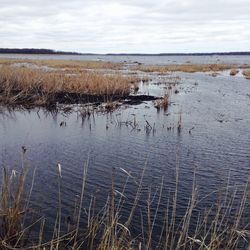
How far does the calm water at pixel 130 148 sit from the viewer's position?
1089 centimetres

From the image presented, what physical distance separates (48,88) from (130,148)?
40.6 ft

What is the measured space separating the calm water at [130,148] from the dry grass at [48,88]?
2265mm

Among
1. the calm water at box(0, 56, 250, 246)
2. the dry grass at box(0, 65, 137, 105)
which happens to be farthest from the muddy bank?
the calm water at box(0, 56, 250, 246)

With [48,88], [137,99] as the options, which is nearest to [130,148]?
[48,88]

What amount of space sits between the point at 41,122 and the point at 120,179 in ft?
30.5

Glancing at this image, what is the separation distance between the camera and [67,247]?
23.5 feet

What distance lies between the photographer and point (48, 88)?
25.8 metres

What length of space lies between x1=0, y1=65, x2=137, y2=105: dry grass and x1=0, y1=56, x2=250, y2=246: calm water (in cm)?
227

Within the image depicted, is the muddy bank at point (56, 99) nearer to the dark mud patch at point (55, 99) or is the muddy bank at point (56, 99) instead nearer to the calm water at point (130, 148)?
the dark mud patch at point (55, 99)

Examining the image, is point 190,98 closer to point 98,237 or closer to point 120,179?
point 120,179

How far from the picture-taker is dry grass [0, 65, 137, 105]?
80.4ft

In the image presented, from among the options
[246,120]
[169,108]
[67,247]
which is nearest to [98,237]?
[67,247]

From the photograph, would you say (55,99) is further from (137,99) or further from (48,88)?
(137,99)

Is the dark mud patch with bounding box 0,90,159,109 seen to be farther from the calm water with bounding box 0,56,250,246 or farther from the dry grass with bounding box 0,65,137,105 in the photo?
the calm water with bounding box 0,56,250,246
